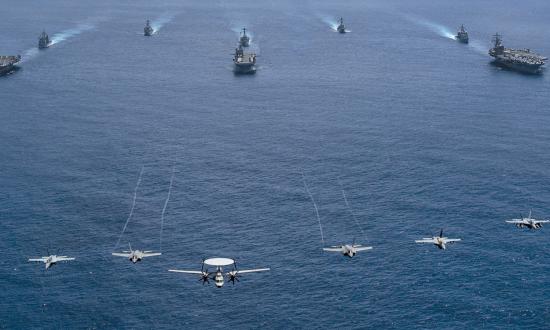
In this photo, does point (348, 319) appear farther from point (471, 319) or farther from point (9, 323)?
point (9, 323)

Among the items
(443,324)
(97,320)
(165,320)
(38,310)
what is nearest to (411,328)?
(443,324)

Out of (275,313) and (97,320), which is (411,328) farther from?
(97,320)

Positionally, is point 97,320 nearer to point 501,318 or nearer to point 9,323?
point 9,323

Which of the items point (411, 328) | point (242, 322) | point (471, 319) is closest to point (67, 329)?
point (242, 322)

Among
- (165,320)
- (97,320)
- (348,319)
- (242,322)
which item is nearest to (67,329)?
(97,320)

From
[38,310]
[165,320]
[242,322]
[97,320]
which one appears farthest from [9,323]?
[242,322]

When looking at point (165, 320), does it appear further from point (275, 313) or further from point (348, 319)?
point (348, 319)
